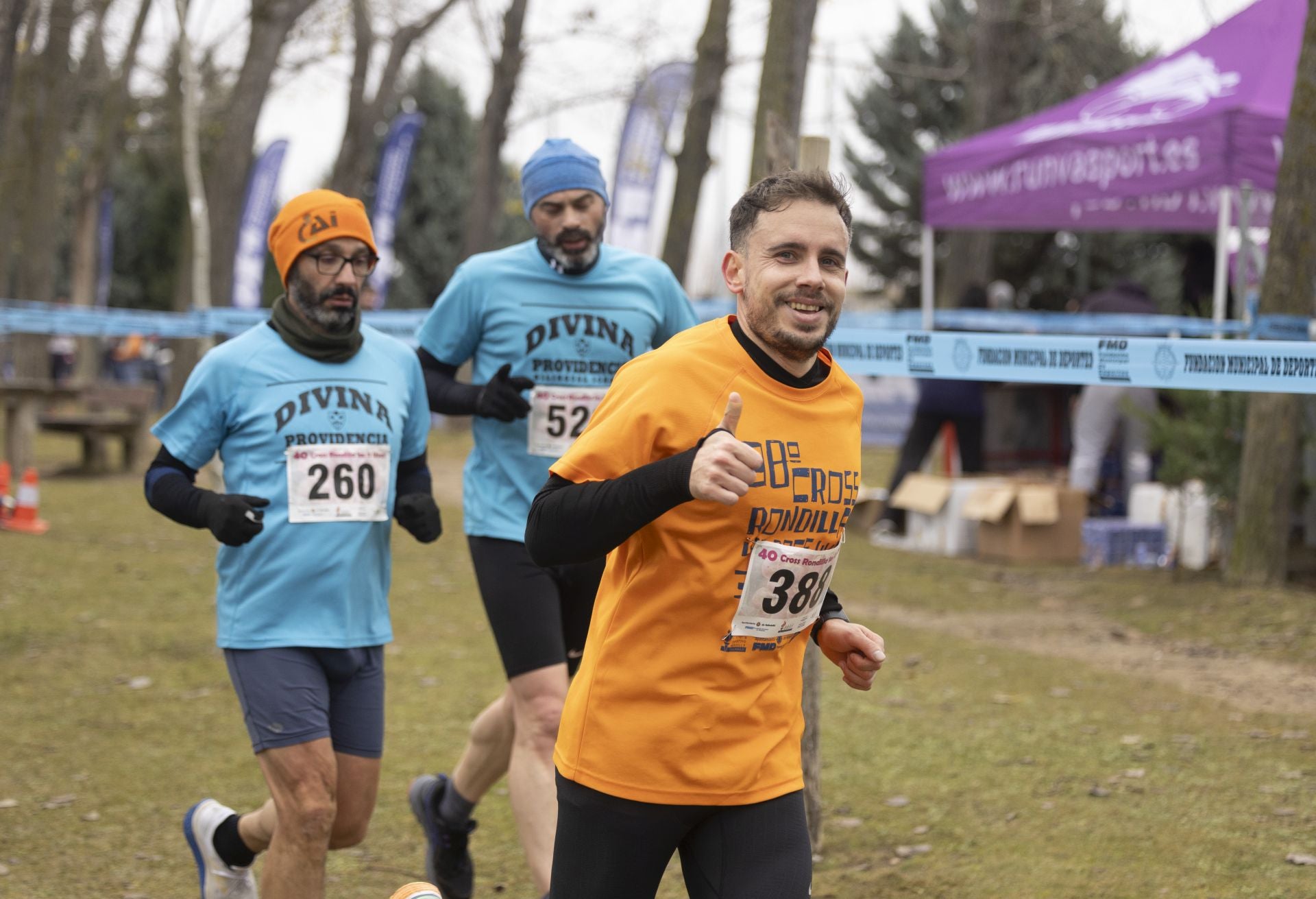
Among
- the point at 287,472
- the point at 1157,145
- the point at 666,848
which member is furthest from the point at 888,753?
the point at 1157,145

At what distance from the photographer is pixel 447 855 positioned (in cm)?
490

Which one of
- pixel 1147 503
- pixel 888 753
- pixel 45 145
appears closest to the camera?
pixel 888 753

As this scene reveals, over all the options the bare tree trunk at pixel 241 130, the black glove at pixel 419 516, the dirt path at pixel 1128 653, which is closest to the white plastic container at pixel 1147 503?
the dirt path at pixel 1128 653

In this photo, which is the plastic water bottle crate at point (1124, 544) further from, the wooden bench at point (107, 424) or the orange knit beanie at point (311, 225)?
the wooden bench at point (107, 424)

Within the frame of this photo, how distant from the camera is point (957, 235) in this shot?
17766mm

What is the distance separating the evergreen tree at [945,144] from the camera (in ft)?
92.2

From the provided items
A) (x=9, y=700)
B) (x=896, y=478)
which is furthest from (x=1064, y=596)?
(x=9, y=700)

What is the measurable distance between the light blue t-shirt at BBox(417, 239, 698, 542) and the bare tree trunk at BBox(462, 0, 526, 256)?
58.7 ft

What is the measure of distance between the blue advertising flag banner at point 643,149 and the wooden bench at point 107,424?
243 inches

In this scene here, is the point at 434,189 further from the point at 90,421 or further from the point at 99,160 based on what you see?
the point at 90,421

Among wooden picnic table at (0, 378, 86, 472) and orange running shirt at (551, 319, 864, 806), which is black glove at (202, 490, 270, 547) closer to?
orange running shirt at (551, 319, 864, 806)

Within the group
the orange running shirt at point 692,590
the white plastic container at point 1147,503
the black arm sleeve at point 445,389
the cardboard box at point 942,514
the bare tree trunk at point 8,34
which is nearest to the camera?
the orange running shirt at point 692,590

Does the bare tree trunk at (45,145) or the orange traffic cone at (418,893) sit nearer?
the orange traffic cone at (418,893)

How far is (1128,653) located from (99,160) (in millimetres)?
27181
